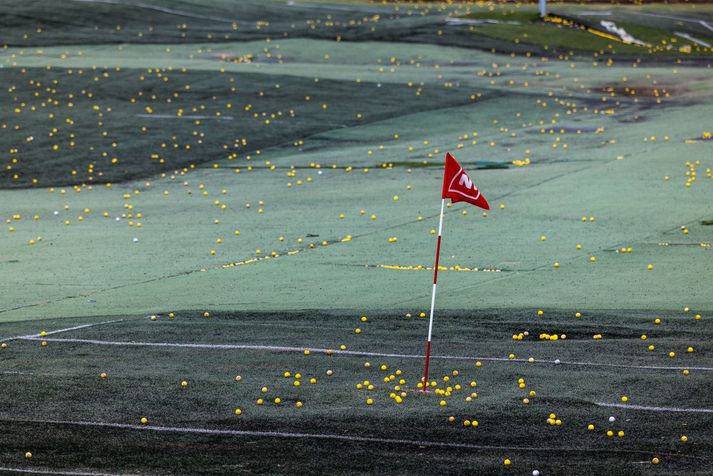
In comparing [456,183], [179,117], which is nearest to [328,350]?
[456,183]

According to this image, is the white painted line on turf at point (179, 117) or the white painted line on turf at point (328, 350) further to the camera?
the white painted line on turf at point (179, 117)

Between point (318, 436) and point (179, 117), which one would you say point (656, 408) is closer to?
point (318, 436)

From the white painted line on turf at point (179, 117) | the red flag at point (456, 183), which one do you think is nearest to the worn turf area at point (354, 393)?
the red flag at point (456, 183)

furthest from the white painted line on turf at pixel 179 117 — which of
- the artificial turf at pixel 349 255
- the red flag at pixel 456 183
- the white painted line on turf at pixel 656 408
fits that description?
the white painted line on turf at pixel 656 408

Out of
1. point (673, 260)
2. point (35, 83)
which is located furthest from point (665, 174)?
point (35, 83)

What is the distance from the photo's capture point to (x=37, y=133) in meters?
31.2

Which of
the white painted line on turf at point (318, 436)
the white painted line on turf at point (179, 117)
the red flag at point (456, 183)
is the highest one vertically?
the red flag at point (456, 183)

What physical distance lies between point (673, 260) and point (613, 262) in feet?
3.05

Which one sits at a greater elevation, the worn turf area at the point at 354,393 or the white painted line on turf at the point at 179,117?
the white painted line on turf at the point at 179,117

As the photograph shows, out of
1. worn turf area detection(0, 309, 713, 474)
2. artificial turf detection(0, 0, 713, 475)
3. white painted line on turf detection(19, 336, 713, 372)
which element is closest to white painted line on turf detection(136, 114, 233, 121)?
artificial turf detection(0, 0, 713, 475)

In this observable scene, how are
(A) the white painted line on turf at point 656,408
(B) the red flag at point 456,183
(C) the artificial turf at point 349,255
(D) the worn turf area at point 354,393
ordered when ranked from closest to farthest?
(D) the worn turf area at point 354,393
(C) the artificial turf at point 349,255
(A) the white painted line on turf at point 656,408
(B) the red flag at point 456,183

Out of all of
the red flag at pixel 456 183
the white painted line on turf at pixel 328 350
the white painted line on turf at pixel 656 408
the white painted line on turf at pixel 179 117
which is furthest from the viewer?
the white painted line on turf at pixel 179 117

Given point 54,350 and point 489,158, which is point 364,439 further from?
point 489,158

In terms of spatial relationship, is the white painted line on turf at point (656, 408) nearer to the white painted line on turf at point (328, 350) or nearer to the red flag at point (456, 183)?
the white painted line on turf at point (328, 350)
